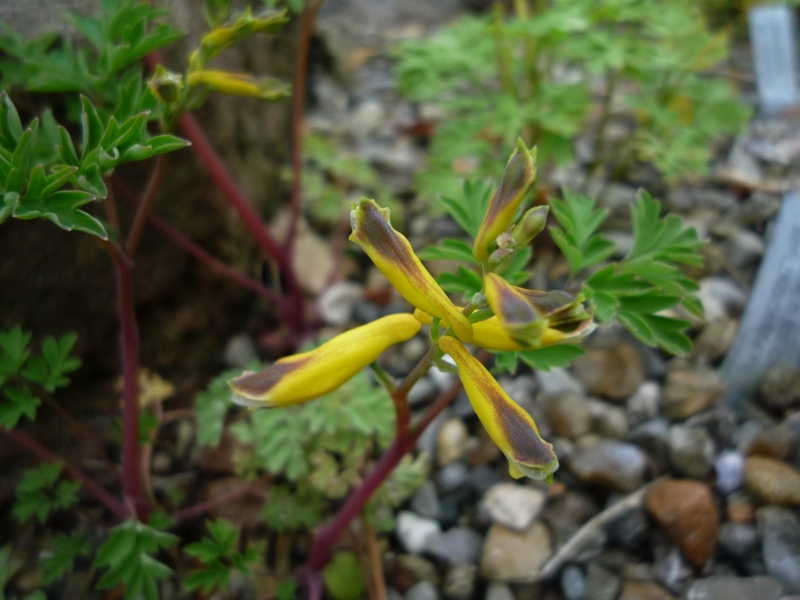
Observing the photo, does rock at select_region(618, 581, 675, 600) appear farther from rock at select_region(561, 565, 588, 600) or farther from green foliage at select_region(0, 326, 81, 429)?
green foliage at select_region(0, 326, 81, 429)

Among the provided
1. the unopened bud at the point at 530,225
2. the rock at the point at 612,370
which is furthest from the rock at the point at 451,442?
the unopened bud at the point at 530,225

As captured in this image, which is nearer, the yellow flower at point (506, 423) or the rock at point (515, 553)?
the yellow flower at point (506, 423)

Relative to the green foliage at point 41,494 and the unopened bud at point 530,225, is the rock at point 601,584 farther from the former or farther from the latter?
the green foliage at point 41,494

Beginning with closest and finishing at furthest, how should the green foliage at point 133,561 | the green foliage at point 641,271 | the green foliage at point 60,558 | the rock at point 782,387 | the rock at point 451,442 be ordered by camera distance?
1. the green foliage at point 641,271
2. the green foliage at point 133,561
3. the green foliage at point 60,558
4. the rock at point 782,387
5. the rock at point 451,442

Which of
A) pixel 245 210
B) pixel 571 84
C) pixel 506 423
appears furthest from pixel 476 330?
pixel 571 84

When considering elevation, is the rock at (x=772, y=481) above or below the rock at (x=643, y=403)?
above

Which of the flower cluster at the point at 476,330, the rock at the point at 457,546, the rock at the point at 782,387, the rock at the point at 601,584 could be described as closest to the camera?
the flower cluster at the point at 476,330

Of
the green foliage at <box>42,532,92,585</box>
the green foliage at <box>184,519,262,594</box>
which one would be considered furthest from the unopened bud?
the green foliage at <box>42,532,92,585</box>

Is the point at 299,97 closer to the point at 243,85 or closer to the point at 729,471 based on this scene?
the point at 243,85
